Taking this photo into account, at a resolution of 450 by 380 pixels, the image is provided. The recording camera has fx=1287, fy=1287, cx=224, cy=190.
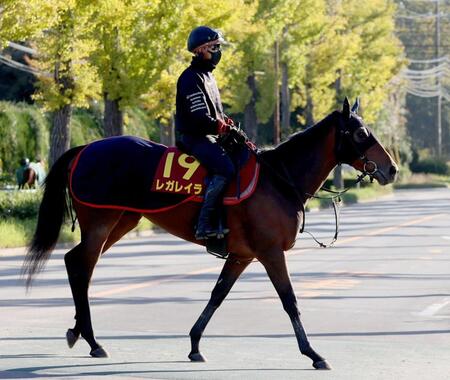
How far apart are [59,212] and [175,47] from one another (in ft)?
77.4

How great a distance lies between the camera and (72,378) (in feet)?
30.7

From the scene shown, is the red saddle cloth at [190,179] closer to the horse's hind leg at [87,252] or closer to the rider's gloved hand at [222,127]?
the rider's gloved hand at [222,127]

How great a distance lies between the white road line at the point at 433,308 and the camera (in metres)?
14.7

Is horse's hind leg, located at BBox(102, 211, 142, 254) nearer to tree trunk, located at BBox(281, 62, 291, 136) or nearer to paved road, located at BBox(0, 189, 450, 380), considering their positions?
paved road, located at BBox(0, 189, 450, 380)

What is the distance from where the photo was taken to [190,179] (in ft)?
36.0

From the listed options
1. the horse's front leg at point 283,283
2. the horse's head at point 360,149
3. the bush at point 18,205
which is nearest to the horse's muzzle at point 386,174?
the horse's head at point 360,149

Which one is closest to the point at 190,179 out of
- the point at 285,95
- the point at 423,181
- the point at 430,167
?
the point at 285,95

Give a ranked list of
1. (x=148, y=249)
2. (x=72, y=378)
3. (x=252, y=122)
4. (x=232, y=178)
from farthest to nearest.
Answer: (x=252, y=122)
(x=148, y=249)
(x=232, y=178)
(x=72, y=378)

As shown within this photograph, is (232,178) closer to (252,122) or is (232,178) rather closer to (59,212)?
(59,212)

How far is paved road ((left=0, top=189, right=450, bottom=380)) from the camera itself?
10086 mm

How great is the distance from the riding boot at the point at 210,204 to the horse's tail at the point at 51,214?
153cm

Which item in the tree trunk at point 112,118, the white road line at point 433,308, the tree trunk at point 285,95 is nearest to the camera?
the white road line at point 433,308

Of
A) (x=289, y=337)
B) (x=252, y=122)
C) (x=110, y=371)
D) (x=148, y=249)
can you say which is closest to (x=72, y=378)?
(x=110, y=371)

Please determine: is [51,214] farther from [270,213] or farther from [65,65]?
[65,65]
